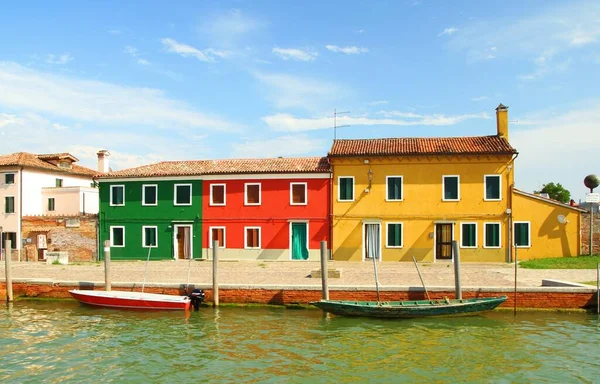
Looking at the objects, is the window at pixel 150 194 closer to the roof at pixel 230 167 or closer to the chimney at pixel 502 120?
the roof at pixel 230 167

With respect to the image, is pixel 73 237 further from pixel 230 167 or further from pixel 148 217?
pixel 230 167

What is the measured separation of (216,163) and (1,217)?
46.5ft

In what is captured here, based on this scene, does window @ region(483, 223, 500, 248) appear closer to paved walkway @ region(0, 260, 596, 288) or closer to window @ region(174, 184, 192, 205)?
paved walkway @ region(0, 260, 596, 288)

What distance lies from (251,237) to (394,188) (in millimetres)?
8600

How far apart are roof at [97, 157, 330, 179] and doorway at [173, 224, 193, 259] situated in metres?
3.21

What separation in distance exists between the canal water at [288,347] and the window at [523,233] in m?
11.0

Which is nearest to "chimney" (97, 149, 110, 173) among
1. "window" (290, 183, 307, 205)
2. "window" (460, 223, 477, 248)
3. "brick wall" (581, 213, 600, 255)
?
"window" (290, 183, 307, 205)

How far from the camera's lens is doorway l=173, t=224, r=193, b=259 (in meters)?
30.3

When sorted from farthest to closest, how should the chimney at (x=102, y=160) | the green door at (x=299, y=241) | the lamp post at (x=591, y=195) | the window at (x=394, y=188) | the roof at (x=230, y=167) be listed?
the chimney at (x=102, y=160), the roof at (x=230, y=167), the green door at (x=299, y=241), the window at (x=394, y=188), the lamp post at (x=591, y=195)

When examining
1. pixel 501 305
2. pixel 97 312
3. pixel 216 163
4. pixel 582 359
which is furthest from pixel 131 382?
pixel 216 163

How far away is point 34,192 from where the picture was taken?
3344cm

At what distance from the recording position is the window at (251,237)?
97.1 ft

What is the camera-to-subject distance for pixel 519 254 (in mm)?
27500

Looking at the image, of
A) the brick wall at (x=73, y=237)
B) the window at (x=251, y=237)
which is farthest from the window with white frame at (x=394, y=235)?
the brick wall at (x=73, y=237)
